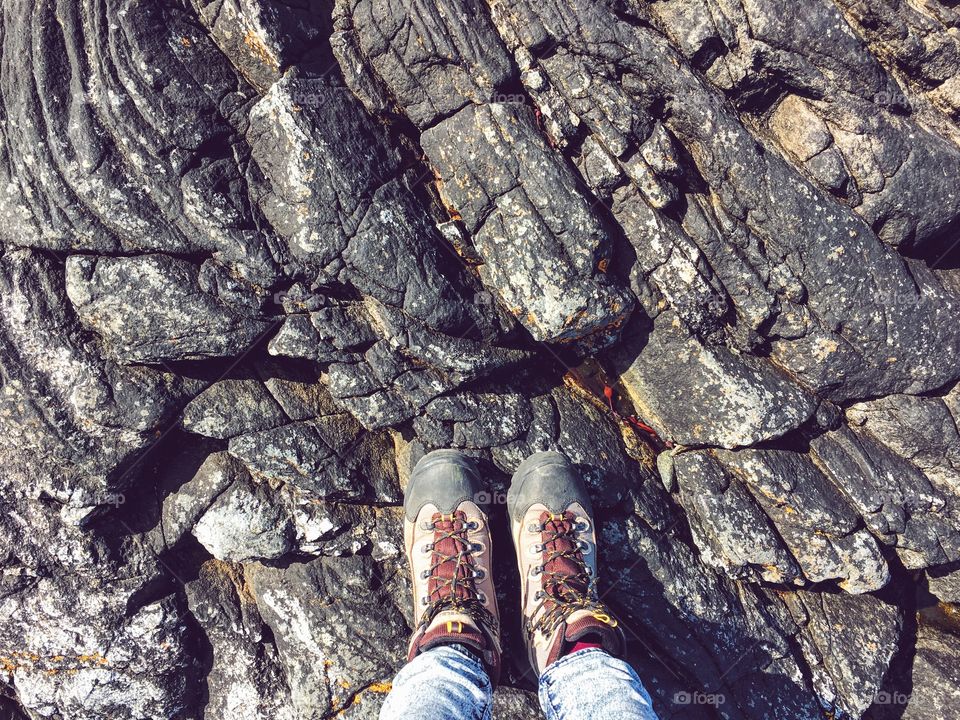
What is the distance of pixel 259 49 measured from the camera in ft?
13.5

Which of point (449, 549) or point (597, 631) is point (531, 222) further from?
point (597, 631)

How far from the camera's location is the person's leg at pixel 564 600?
355 cm

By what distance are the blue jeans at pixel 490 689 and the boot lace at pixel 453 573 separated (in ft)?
1.06

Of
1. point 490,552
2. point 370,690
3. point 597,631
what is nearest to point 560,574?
point 597,631

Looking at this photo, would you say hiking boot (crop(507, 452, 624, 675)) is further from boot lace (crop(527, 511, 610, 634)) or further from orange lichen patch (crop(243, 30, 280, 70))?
orange lichen patch (crop(243, 30, 280, 70))

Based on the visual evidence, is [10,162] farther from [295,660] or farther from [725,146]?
[725,146]

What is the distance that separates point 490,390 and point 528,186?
168 cm

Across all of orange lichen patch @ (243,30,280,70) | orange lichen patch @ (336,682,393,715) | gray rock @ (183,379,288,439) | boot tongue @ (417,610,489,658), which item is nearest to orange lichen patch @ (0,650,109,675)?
orange lichen patch @ (336,682,393,715)

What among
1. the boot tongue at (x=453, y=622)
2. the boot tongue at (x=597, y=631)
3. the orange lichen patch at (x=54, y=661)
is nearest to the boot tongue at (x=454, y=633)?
the boot tongue at (x=453, y=622)

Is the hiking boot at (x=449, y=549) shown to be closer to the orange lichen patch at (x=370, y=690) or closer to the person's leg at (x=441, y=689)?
the person's leg at (x=441, y=689)

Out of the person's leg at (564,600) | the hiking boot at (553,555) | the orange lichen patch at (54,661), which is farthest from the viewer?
the orange lichen patch at (54,661)

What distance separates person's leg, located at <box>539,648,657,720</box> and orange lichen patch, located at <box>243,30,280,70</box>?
490cm

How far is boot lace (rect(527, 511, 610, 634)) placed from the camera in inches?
165

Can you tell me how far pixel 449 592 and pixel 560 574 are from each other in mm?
886
